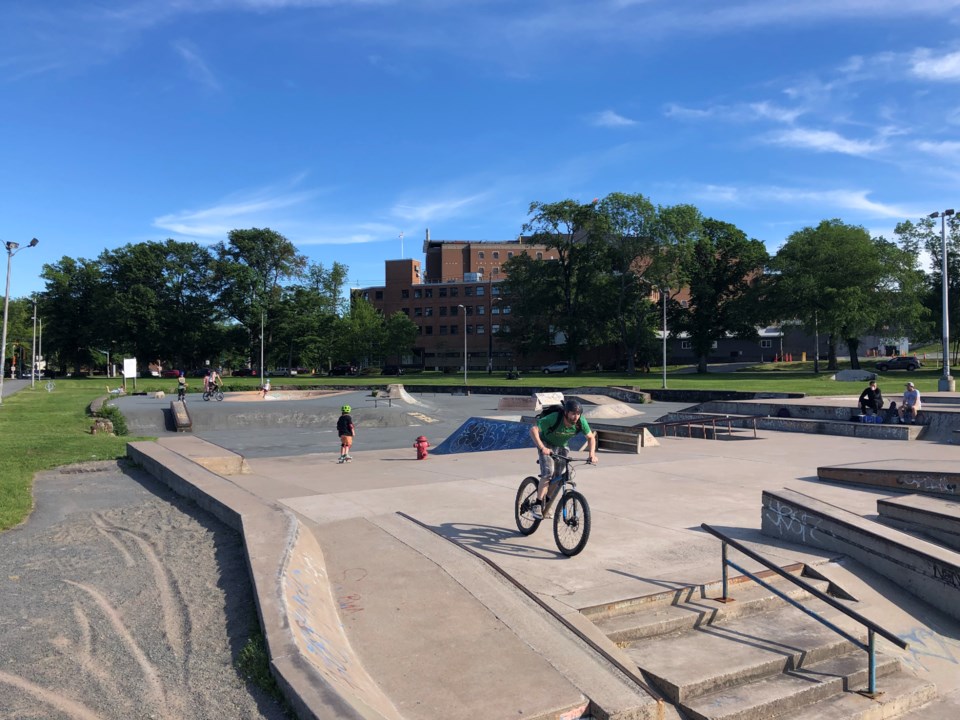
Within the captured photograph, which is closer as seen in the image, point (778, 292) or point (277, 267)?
point (778, 292)

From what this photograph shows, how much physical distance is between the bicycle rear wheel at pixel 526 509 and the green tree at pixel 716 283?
6396cm

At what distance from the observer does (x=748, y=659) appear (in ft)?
15.6

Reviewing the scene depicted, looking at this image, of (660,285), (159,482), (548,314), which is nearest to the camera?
(159,482)

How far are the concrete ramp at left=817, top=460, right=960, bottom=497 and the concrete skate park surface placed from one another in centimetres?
45

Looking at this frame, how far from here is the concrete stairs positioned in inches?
173

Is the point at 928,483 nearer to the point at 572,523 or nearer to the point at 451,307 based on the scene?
the point at 572,523

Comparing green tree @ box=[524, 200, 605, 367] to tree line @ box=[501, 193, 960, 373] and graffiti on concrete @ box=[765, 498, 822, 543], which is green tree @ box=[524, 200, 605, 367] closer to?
tree line @ box=[501, 193, 960, 373]

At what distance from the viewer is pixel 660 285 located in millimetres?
66688

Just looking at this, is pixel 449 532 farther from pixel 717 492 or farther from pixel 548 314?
pixel 548 314

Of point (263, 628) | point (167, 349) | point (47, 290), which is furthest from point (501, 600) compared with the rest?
point (47, 290)

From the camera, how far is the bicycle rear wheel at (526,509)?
736 centimetres

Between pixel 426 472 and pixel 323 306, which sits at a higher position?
pixel 323 306

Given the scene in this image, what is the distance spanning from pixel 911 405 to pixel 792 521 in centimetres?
1435

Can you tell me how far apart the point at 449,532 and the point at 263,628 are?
340 centimetres
